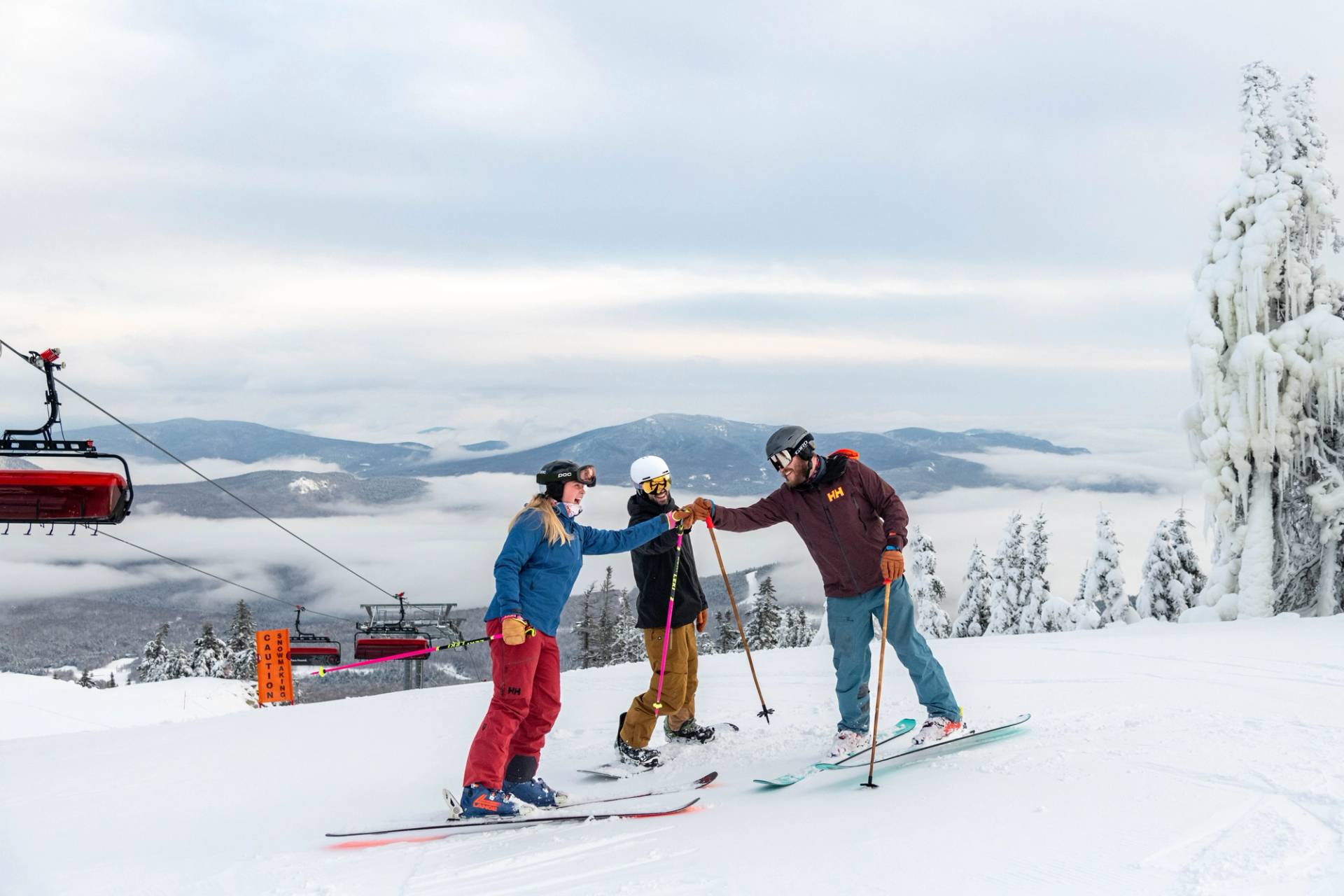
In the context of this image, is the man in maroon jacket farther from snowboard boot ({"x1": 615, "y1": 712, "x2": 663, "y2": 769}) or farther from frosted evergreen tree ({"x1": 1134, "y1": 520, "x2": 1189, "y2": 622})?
frosted evergreen tree ({"x1": 1134, "y1": 520, "x2": 1189, "y2": 622})

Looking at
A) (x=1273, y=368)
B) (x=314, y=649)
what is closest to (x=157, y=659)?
(x=314, y=649)

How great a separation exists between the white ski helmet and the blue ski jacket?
2.17 feet

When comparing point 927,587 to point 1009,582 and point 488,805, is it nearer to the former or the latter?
point 1009,582

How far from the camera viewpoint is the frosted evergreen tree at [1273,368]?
17.0m

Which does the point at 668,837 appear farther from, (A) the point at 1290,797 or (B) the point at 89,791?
(B) the point at 89,791

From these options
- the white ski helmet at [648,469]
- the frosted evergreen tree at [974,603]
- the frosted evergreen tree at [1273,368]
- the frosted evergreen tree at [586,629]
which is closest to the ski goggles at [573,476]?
the white ski helmet at [648,469]

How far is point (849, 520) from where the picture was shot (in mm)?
6434

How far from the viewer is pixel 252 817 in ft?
21.0

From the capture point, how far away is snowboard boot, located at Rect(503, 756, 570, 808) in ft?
19.6

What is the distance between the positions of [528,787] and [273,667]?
93.4ft

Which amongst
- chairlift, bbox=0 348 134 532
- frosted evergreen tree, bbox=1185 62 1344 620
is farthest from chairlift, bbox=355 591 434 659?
frosted evergreen tree, bbox=1185 62 1344 620

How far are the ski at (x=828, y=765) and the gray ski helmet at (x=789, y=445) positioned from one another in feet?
6.41

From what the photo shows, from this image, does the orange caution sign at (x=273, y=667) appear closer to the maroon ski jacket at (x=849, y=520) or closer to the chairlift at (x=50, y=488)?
the chairlift at (x=50, y=488)

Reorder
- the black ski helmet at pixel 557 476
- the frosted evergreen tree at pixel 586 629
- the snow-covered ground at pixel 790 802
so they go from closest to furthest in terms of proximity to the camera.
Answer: the snow-covered ground at pixel 790 802 < the black ski helmet at pixel 557 476 < the frosted evergreen tree at pixel 586 629
